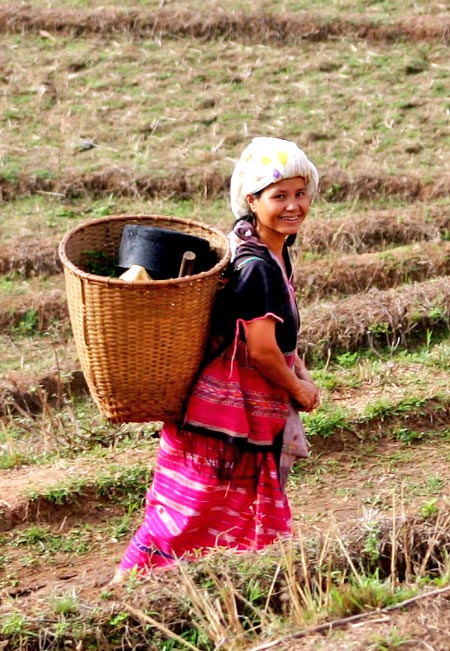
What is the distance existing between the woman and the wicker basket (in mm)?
91

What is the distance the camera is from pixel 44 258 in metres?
7.23

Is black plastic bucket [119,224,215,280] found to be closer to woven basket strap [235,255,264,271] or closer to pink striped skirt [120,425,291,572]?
woven basket strap [235,255,264,271]

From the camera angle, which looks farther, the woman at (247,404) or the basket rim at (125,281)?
the woman at (247,404)

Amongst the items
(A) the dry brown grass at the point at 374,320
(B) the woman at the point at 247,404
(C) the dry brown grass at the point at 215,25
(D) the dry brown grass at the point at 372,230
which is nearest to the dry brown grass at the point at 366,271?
(D) the dry brown grass at the point at 372,230

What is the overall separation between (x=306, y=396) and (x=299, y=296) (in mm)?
3088

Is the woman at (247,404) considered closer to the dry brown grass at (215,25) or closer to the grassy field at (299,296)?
the grassy field at (299,296)

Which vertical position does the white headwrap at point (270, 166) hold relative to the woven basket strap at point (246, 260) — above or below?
above

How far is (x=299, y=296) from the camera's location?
7000 millimetres

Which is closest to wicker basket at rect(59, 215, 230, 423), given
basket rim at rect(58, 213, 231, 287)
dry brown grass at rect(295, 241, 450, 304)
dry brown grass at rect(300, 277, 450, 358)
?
basket rim at rect(58, 213, 231, 287)

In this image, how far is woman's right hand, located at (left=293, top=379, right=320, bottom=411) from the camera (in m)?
3.93

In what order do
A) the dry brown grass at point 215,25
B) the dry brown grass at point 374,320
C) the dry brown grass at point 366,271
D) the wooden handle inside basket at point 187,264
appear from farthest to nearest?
the dry brown grass at point 215,25, the dry brown grass at point 366,271, the dry brown grass at point 374,320, the wooden handle inside basket at point 187,264

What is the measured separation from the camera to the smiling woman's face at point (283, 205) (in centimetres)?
381

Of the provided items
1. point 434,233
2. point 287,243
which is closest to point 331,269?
point 434,233

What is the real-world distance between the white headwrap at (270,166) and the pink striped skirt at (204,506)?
839mm
